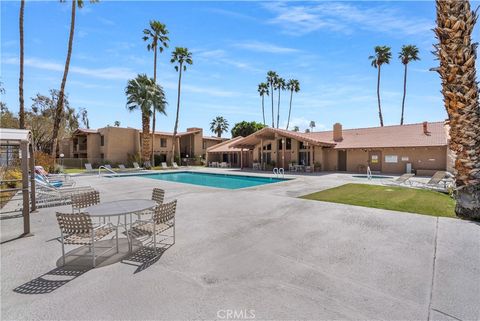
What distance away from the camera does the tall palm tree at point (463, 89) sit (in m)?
7.11

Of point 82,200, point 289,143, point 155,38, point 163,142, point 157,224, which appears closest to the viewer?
point 157,224

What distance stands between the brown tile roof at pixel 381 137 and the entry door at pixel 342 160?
3.02 feet

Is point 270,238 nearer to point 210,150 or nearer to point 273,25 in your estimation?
point 273,25

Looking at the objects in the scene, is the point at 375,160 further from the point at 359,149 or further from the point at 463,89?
the point at 463,89

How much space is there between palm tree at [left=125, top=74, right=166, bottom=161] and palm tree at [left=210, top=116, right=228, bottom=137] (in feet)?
91.6

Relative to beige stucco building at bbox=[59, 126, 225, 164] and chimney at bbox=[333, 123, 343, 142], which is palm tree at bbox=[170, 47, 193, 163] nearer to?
beige stucco building at bbox=[59, 126, 225, 164]

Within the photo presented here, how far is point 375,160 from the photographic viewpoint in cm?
2417

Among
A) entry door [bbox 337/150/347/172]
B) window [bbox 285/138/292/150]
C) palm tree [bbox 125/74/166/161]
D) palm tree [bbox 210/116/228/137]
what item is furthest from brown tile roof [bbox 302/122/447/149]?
palm tree [bbox 210/116/228/137]

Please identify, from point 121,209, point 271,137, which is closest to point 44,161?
point 121,209

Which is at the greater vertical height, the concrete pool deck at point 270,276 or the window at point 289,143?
the window at point 289,143

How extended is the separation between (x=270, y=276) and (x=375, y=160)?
24.3m

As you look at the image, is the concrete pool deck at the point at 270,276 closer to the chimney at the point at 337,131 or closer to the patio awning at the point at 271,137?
the patio awning at the point at 271,137

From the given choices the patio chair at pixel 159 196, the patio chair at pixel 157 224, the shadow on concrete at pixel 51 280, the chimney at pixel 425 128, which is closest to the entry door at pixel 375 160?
the chimney at pixel 425 128

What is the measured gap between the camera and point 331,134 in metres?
30.1
